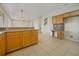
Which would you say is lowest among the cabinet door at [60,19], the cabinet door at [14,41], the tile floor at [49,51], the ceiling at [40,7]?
the tile floor at [49,51]

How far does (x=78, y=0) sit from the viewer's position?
219cm

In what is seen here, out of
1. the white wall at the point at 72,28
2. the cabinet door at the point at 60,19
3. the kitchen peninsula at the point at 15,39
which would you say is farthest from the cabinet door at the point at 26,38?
the cabinet door at the point at 60,19

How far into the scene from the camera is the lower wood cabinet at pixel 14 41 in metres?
2.88

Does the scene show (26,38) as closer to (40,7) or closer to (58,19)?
(40,7)

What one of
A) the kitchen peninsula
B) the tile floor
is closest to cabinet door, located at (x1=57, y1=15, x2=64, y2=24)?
the tile floor

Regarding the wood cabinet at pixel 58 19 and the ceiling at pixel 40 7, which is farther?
the wood cabinet at pixel 58 19

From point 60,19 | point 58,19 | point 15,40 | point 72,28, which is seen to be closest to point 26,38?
point 15,40

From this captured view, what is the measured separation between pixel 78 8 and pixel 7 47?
12.8 ft

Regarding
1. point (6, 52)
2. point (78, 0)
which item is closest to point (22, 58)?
point (6, 52)

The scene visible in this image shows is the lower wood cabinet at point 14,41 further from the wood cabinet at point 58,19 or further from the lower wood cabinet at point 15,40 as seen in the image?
the wood cabinet at point 58,19

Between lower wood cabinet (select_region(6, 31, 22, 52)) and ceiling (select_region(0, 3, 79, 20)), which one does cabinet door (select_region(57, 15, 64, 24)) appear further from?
lower wood cabinet (select_region(6, 31, 22, 52))

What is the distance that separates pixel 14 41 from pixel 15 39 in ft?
0.26

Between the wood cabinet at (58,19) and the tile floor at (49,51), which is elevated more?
the wood cabinet at (58,19)

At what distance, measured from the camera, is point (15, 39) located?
3.10 m
